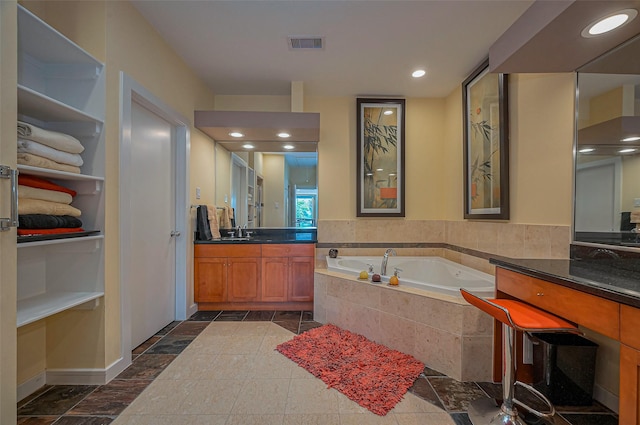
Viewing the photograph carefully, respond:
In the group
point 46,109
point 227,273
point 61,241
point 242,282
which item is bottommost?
point 242,282

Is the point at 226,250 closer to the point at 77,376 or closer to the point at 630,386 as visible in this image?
the point at 77,376

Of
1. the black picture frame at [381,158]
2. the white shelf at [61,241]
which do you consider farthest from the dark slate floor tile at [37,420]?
the black picture frame at [381,158]

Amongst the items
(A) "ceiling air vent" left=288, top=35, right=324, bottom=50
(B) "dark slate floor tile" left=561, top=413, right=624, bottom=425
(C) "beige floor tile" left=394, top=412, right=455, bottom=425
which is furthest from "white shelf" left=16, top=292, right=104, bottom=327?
(B) "dark slate floor tile" left=561, top=413, right=624, bottom=425

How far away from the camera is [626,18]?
130 cm

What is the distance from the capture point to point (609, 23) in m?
1.34

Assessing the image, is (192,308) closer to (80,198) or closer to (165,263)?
(165,263)

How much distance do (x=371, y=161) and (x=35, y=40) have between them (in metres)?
2.89

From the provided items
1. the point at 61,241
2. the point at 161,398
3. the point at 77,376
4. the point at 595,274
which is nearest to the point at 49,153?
the point at 61,241

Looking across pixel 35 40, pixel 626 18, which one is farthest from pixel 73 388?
pixel 626 18

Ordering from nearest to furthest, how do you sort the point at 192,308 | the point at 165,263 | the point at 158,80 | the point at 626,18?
the point at 626,18 < the point at 158,80 < the point at 165,263 < the point at 192,308

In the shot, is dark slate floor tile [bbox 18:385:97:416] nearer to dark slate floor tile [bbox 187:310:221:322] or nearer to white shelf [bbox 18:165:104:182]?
dark slate floor tile [bbox 187:310:221:322]

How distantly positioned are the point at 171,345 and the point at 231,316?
705 mm

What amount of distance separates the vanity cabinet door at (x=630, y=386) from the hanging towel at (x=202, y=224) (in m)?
3.10

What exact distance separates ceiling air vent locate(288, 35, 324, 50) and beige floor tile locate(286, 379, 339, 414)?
2.62m
